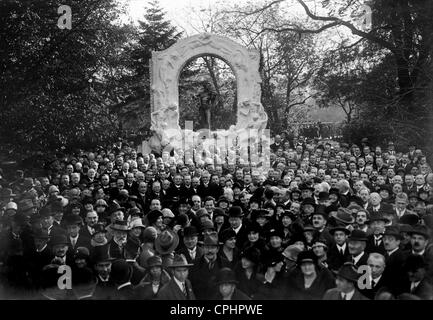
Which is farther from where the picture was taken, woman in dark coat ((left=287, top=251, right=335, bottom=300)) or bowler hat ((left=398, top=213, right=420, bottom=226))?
bowler hat ((left=398, top=213, right=420, bottom=226))

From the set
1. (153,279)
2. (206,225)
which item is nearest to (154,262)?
(153,279)

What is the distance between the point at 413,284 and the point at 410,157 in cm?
1038

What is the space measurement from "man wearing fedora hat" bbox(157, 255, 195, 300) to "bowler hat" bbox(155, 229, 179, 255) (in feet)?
2.30

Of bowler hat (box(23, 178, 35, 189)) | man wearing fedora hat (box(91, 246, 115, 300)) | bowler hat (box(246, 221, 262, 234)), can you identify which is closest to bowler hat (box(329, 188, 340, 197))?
bowler hat (box(246, 221, 262, 234))

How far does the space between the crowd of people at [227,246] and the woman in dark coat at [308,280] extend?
0.04 feet

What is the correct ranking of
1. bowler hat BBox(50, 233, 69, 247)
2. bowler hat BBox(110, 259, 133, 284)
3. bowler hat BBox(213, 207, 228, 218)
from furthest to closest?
bowler hat BBox(213, 207, 228, 218)
bowler hat BBox(50, 233, 69, 247)
bowler hat BBox(110, 259, 133, 284)

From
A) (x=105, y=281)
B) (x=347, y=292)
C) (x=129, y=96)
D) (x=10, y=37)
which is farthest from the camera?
(x=129, y=96)

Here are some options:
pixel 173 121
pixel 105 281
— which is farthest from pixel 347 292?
pixel 173 121

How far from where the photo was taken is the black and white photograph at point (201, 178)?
6.55 metres

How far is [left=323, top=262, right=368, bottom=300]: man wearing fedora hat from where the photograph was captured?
605 cm

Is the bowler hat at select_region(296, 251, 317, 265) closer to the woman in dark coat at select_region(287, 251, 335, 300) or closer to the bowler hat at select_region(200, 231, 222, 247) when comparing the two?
the woman in dark coat at select_region(287, 251, 335, 300)

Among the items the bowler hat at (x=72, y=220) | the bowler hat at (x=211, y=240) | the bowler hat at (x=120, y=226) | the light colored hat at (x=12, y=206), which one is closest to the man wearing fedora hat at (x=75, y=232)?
the bowler hat at (x=72, y=220)
